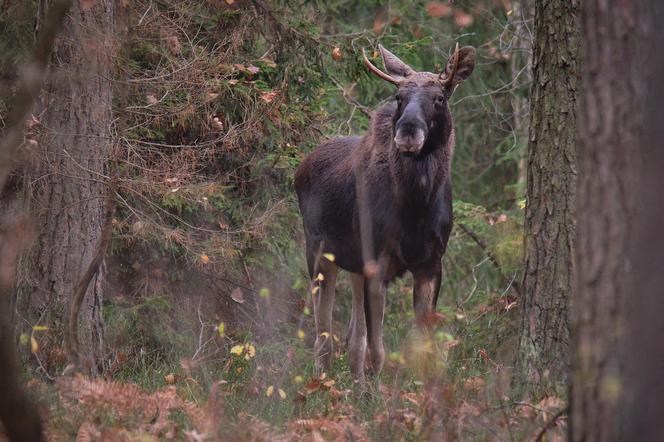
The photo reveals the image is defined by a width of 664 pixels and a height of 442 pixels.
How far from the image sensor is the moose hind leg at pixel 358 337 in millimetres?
9445

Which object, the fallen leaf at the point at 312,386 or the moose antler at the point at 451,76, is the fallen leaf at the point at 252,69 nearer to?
the moose antler at the point at 451,76

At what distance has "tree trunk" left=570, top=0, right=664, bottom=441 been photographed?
3.72 meters

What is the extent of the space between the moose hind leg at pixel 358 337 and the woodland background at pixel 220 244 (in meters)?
0.24

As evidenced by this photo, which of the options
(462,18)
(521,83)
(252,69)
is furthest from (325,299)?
(521,83)

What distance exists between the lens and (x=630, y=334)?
3.79 m

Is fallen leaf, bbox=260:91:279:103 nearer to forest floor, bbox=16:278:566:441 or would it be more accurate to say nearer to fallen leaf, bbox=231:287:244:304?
fallen leaf, bbox=231:287:244:304

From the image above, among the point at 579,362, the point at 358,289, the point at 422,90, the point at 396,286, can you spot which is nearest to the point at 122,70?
the point at 422,90

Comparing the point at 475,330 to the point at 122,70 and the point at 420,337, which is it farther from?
the point at 122,70

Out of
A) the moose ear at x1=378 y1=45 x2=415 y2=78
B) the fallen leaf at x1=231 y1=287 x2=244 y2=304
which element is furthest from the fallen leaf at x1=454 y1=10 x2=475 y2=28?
the fallen leaf at x1=231 y1=287 x2=244 y2=304

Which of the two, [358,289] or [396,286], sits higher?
[358,289]

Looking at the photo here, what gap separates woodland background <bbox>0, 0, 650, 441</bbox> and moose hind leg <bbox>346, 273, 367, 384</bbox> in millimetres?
238

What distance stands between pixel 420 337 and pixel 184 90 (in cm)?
315

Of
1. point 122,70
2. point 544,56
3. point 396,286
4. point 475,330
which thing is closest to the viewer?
point 544,56

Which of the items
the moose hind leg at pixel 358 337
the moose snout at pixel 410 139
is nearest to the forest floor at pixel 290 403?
the moose hind leg at pixel 358 337
